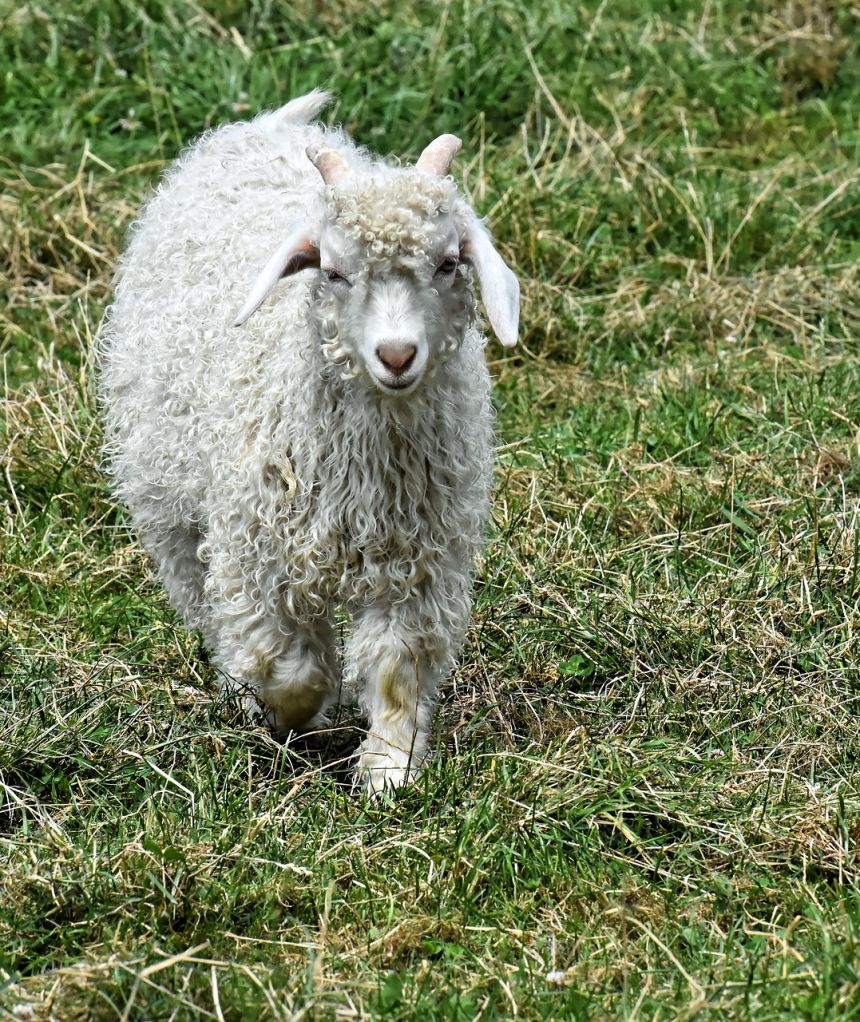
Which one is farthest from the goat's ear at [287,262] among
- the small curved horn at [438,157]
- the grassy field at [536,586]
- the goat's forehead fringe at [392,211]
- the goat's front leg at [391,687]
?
the grassy field at [536,586]

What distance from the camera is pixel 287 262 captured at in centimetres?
386

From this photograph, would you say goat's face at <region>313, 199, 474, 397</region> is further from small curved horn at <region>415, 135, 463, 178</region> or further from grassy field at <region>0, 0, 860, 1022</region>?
grassy field at <region>0, 0, 860, 1022</region>

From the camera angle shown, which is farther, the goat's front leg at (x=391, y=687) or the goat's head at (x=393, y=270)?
the goat's front leg at (x=391, y=687)

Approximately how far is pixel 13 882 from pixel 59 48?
520 cm

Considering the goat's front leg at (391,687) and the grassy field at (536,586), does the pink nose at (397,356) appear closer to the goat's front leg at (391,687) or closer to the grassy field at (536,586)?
the goat's front leg at (391,687)

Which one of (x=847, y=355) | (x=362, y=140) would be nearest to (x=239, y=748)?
(x=847, y=355)

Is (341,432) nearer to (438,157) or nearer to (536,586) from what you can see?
(438,157)

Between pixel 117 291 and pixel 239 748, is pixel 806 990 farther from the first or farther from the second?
pixel 117 291

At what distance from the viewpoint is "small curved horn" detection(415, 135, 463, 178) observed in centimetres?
390

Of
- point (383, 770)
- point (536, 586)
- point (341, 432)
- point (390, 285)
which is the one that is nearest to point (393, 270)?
point (390, 285)

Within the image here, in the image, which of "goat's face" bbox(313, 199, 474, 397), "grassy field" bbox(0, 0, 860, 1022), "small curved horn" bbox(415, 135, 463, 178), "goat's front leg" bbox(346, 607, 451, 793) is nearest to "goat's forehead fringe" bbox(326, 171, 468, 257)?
"goat's face" bbox(313, 199, 474, 397)

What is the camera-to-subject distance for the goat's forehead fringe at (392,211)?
3654mm

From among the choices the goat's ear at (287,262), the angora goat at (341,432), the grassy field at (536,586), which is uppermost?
the goat's ear at (287,262)

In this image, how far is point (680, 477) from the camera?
5.39 meters
